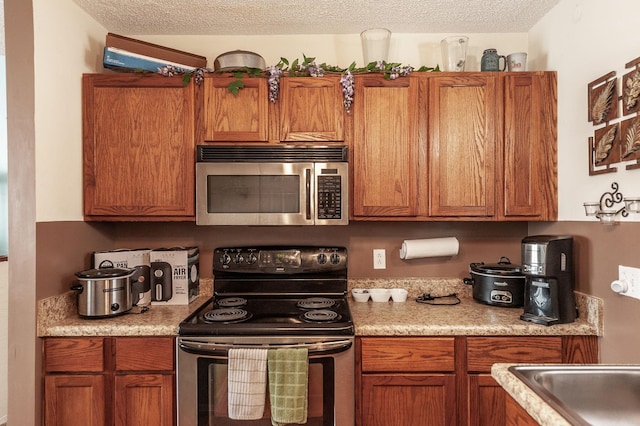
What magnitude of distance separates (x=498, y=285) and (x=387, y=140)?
100 centimetres

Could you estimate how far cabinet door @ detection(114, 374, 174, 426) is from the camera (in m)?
1.75

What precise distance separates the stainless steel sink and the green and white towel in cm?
84

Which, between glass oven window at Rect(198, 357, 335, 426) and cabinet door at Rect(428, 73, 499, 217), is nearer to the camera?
glass oven window at Rect(198, 357, 335, 426)

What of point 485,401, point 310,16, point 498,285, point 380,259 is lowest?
point 485,401

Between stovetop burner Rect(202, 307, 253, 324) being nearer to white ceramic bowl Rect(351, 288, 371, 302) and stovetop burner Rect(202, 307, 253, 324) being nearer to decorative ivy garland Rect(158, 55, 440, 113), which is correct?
white ceramic bowl Rect(351, 288, 371, 302)

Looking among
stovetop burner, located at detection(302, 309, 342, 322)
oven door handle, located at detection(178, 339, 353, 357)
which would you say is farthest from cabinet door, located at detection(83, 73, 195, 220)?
stovetop burner, located at detection(302, 309, 342, 322)

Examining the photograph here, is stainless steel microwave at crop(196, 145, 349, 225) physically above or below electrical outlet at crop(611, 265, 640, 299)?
above

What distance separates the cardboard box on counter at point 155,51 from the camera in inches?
83.7

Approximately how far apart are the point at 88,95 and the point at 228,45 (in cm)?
87

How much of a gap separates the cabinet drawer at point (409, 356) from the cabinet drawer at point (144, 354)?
2.95 feet

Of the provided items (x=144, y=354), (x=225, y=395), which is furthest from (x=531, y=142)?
(x=144, y=354)

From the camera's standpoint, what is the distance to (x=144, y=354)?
177 centimetres

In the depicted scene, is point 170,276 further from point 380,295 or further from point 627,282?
point 627,282

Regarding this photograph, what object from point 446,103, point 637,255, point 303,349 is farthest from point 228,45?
point 637,255
